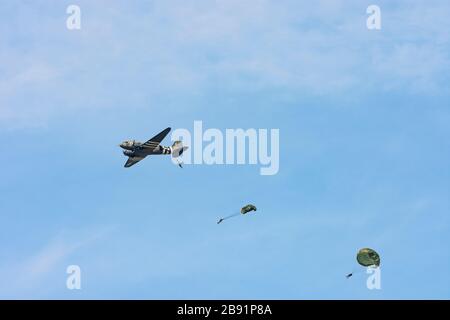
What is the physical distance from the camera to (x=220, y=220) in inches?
7756
